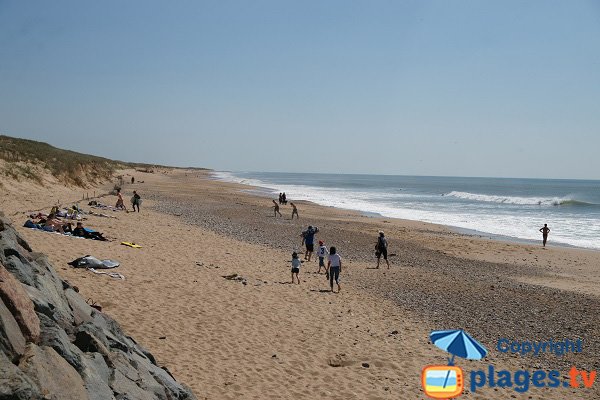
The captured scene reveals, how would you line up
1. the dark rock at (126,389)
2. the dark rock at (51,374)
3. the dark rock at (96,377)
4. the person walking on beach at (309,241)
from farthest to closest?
the person walking on beach at (309,241), the dark rock at (126,389), the dark rock at (96,377), the dark rock at (51,374)

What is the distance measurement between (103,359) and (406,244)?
21494 mm

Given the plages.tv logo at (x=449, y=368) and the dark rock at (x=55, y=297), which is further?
the plages.tv logo at (x=449, y=368)

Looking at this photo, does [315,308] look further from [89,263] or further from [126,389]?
[126,389]

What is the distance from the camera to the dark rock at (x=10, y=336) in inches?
156

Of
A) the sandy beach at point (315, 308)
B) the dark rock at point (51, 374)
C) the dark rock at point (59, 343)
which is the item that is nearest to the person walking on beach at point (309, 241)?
the sandy beach at point (315, 308)

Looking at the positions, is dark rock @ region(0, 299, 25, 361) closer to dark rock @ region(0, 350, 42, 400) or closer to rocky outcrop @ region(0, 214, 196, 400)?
rocky outcrop @ region(0, 214, 196, 400)

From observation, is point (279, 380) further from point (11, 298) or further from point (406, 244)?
point (406, 244)

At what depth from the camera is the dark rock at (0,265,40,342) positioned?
448 cm

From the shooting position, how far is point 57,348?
181 inches

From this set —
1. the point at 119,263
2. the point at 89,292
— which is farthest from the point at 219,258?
the point at 89,292

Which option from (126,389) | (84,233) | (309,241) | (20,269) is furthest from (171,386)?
(309,241)

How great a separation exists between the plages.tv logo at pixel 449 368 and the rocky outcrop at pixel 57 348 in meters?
4.13

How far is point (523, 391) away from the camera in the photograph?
27.3 feet

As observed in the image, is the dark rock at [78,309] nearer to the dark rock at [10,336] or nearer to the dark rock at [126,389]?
the dark rock at [126,389]
